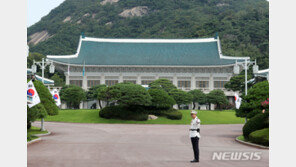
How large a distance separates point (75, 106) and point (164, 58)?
1903cm

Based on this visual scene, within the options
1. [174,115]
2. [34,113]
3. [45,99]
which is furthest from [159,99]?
[34,113]

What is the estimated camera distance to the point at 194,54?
67.6 metres

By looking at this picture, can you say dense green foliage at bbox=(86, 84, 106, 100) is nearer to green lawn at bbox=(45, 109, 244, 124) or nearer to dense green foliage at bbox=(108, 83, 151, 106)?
green lawn at bbox=(45, 109, 244, 124)

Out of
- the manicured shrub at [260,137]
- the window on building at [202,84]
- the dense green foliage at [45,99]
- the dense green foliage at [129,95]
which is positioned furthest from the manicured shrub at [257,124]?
the window on building at [202,84]

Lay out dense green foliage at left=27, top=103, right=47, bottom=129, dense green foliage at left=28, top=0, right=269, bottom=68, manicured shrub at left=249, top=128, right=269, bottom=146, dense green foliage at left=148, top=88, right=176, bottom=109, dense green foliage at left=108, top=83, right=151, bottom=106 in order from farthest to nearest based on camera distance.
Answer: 1. dense green foliage at left=28, top=0, right=269, bottom=68
2. dense green foliage at left=148, top=88, right=176, bottom=109
3. dense green foliage at left=108, top=83, right=151, bottom=106
4. dense green foliage at left=27, top=103, right=47, bottom=129
5. manicured shrub at left=249, top=128, right=269, bottom=146

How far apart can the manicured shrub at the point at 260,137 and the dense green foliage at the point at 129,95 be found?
74.6 feet

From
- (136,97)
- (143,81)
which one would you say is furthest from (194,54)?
(136,97)

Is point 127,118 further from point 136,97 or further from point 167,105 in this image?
point 167,105

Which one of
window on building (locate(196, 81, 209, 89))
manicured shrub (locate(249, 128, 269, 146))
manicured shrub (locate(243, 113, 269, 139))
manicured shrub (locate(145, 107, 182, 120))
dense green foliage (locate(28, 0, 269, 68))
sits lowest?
manicured shrub (locate(145, 107, 182, 120))

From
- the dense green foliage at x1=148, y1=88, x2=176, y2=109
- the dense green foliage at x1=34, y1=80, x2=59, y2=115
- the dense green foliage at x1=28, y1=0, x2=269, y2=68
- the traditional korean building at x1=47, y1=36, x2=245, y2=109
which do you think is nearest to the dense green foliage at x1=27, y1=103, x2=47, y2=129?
the dense green foliage at x1=34, y1=80, x2=59, y2=115

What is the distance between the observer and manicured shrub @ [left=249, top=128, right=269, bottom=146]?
16.9 meters

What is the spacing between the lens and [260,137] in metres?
17.3

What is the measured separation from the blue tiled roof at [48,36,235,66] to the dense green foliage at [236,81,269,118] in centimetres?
4036

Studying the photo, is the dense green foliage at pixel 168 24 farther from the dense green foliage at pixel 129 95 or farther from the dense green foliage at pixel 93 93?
the dense green foliage at pixel 129 95
